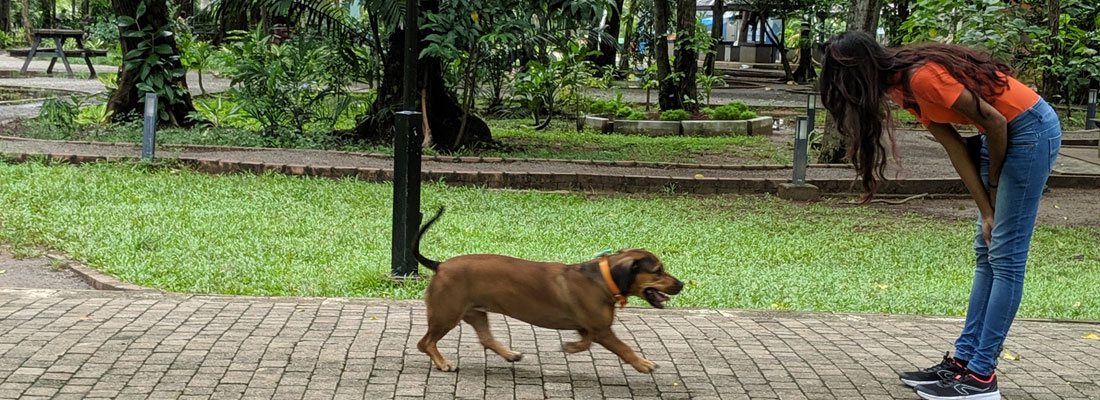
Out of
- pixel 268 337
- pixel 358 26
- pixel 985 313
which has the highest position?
pixel 358 26

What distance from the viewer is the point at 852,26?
1370cm

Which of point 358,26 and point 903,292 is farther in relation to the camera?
point 358,26

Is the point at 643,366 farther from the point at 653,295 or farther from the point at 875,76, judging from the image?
the point at 875,76

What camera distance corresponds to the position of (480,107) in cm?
2112

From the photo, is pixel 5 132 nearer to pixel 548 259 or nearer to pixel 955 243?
pixel 548 259

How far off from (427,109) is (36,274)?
765cm

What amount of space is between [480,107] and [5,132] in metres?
8.93

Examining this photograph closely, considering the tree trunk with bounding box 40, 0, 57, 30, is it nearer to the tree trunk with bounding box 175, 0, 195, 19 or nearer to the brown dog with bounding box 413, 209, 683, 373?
the tree trunk with bounding box 175, 0, 195, 19

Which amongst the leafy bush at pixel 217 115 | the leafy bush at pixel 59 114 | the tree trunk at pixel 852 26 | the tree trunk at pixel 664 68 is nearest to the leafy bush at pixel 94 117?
the leafy bush at pixel 59 114

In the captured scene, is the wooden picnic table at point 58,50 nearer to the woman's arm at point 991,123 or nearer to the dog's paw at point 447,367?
the dog's paw at point 447,367

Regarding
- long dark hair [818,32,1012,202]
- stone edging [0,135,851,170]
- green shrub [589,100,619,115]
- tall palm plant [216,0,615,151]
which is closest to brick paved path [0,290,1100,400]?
long dark hair [818,32,1012,202]

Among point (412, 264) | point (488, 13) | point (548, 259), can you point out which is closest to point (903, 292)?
point (548, 259)

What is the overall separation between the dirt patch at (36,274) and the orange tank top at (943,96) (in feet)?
15.7

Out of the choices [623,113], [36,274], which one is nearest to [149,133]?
[36,274]
